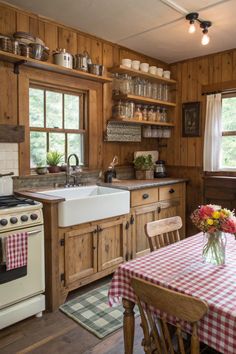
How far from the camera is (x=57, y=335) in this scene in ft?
6.81

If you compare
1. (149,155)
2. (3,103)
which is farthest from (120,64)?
(3,103)

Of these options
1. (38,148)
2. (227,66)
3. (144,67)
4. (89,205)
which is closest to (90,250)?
(89,205)

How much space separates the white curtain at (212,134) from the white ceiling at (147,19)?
652 millimetres

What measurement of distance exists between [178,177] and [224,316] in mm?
3197

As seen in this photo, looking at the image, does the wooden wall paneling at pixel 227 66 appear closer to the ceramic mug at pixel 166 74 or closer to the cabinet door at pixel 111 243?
the ceramic mug at pixel 166 74

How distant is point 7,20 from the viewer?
2.62 m

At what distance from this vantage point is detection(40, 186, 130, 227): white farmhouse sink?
7.92 feet

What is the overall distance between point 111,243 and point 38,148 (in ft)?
4.06

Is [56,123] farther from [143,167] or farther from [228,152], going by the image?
[228,152]

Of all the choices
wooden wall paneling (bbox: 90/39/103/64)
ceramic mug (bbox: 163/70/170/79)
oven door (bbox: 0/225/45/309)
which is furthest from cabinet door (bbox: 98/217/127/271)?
ceramic mug (bbox: 163/70/170/79)

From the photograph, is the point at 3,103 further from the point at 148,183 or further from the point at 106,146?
the point at 148,183

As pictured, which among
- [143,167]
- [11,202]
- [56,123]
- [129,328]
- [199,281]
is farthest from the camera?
[143,167]

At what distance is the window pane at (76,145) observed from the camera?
131 inches

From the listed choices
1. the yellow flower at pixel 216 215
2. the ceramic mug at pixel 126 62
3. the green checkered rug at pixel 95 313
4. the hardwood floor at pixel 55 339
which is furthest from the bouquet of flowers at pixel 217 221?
the ceramic mug at pixel 126 62
